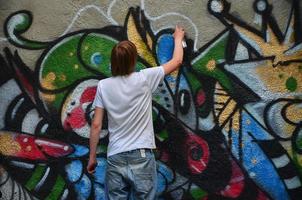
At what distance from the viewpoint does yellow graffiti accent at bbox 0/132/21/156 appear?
470 cm

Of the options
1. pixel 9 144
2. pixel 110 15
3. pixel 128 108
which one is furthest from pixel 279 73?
pixel 9 144

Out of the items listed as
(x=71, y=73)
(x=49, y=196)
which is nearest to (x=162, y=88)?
(x=71, y=73)

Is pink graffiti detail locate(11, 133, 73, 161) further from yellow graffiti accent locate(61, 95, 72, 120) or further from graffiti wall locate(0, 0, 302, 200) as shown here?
yellow graffiti accent locate(61, 95, 72, 120)

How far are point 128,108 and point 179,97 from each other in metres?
0.83

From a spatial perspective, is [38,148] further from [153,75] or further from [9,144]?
[153,75]

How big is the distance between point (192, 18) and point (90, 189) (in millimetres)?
1814

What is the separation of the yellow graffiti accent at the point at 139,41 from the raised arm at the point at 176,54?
30 centimetres

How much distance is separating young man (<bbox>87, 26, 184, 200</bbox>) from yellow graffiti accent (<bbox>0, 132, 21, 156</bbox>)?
44.8 inches

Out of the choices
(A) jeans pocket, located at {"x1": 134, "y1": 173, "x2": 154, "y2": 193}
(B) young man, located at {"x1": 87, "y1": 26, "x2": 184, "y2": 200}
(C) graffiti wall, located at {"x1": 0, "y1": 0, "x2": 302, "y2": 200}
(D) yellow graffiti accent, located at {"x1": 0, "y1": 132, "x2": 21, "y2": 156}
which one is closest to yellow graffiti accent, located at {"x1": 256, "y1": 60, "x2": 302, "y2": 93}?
(C) graffiti wall, located at {"x1": 0, "y1": 0, "x2": 302, "y2": 200}

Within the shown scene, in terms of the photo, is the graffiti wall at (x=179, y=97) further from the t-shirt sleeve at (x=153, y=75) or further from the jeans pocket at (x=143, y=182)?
the jeans pocket at (x=143, y=182)

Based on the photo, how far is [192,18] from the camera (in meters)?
4.49

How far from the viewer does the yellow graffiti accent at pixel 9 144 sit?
4695 mm

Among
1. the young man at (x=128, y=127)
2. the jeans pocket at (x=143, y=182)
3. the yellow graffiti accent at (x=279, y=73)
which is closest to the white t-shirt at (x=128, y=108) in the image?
the young man at (x=128, y=127)

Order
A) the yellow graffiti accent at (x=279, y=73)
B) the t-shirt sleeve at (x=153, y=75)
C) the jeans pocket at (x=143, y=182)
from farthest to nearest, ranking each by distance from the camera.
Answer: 1. the yellow graffiti accent at (x=279, y=73)
2. the t-shirt sleeve at (x=153, y=75)
3. the jeans pocket at (x=143, y=182)
